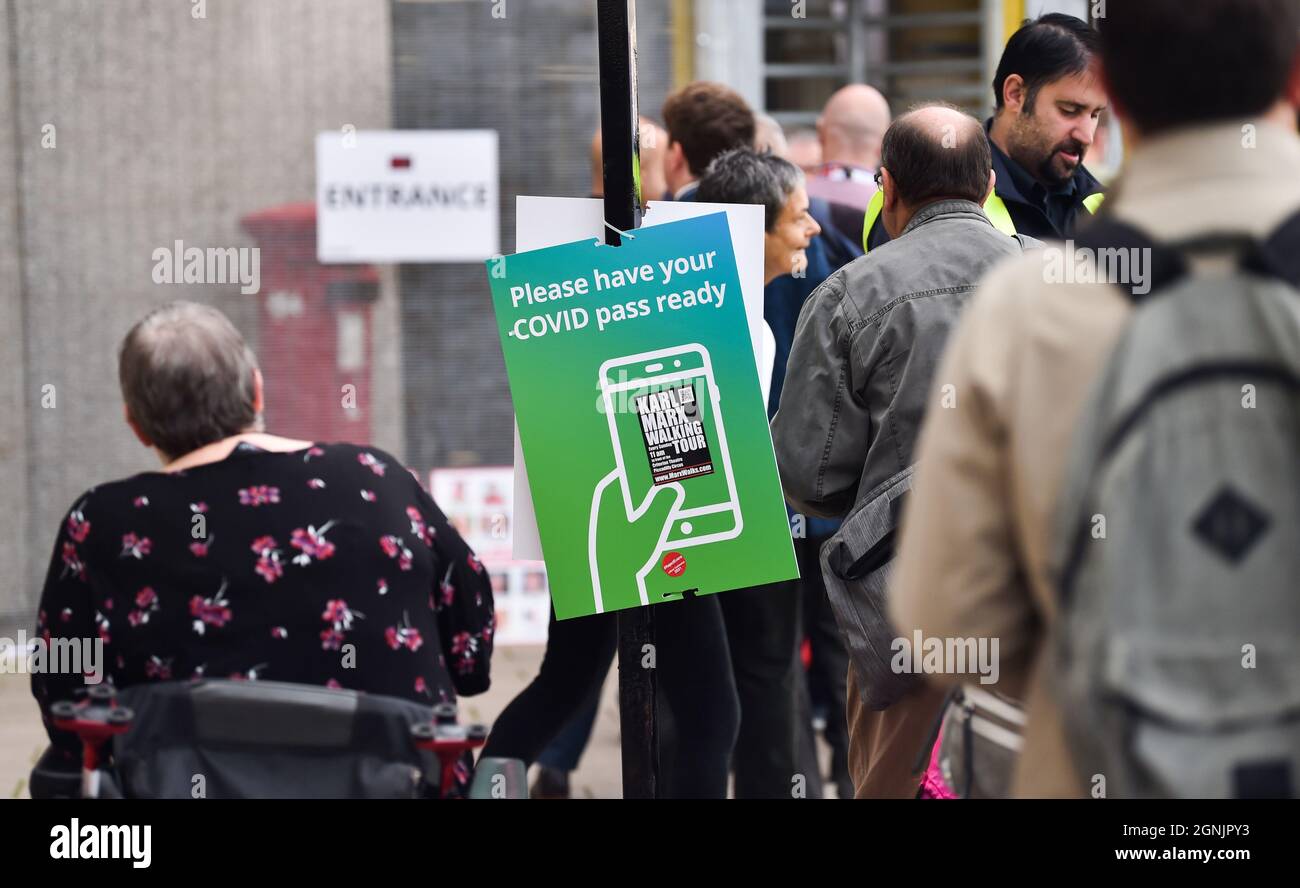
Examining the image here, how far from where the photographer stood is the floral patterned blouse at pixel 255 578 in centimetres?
251

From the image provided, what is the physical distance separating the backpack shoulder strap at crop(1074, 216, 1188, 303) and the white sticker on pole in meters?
5.16

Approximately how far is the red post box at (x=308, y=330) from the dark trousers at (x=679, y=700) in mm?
3185

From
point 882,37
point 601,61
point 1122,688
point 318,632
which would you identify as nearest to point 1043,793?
point 1122,688

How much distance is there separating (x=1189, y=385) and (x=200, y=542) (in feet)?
5.30

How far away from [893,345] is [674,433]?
451 mm

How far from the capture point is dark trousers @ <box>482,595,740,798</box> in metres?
3.65

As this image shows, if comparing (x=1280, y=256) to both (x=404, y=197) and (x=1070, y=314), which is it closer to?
(x=1070, y=314)

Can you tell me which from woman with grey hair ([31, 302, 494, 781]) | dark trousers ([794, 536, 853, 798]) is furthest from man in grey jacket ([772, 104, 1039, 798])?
dark trousers ([794, 536, 853, 798])

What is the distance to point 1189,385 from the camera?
4.81ft

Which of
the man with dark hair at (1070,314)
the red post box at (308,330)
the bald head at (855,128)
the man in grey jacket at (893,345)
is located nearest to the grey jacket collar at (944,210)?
the man in grey jacket at (893,345)

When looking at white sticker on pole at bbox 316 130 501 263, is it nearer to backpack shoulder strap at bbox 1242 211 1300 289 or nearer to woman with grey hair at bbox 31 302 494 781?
woman with grey hair at bbox 31 302 494 781

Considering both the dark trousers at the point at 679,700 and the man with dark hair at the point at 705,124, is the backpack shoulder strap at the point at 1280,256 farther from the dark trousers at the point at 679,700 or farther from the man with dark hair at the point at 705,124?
the man with dark hair at the point at 705,124

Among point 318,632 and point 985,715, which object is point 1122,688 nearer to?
point 318,632

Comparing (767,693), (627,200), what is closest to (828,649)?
(767,693)
